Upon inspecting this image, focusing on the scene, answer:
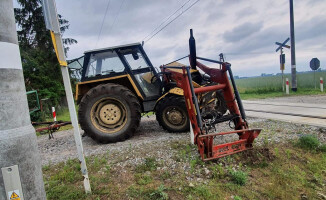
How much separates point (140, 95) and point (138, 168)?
7.55 feet

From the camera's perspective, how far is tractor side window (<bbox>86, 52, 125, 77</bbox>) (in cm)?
507

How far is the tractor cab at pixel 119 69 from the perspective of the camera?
16.5 ft

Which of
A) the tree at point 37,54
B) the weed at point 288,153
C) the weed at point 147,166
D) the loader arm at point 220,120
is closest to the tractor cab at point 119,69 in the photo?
the loader arm at point 220,120

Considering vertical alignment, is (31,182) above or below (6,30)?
below

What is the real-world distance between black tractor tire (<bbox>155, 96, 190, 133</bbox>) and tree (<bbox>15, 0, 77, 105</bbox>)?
1033 centimetres

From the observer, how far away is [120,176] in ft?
9.30

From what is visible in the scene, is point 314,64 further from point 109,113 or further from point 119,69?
point 109,113

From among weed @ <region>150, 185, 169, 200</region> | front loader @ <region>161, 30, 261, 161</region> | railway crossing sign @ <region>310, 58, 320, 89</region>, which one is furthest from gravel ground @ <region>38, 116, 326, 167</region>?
railway crossing sign @ <region>310, 58, 320, 89</region>

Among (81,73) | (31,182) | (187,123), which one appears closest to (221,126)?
(187,123)

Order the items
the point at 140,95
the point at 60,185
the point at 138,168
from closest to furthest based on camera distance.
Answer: the point at 60,185 < the point at 138,168 < the point at 140,95

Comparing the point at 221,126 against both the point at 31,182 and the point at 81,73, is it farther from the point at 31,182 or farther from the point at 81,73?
the point at 31,182

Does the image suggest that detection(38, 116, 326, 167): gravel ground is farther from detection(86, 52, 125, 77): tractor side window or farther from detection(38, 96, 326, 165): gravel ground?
detection(86, 52, 125, 77): tractor side window

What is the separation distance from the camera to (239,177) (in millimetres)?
2545

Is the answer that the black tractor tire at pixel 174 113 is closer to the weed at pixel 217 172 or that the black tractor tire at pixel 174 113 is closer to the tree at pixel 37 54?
the weed at pixel 217 172
